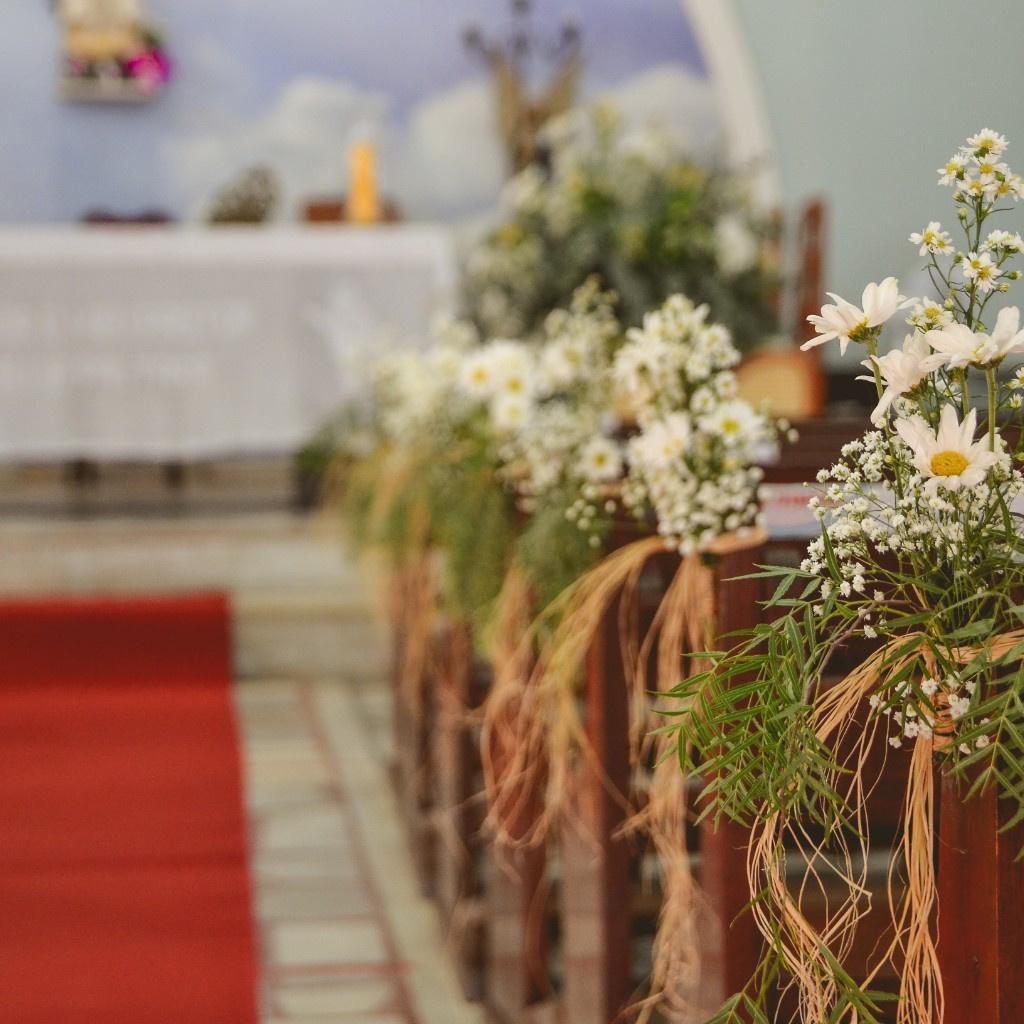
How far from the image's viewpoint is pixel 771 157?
6.98 metres

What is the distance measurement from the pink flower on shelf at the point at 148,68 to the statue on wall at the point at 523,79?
1.36 metres

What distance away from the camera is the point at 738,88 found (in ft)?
23.2

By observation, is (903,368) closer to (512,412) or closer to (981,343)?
(981,343)

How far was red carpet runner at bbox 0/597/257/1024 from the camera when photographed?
96.7 inches

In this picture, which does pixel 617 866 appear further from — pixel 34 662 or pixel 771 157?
pixel 771 157

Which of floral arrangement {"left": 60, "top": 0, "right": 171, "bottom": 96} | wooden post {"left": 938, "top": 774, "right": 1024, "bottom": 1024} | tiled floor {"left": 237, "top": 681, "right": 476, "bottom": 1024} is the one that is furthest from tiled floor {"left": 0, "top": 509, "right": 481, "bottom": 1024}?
floral arrangement {"left": 60, "top": 0, "right": 171, "bottom": 96}

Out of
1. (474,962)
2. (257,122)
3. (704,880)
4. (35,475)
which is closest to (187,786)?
(474,962)

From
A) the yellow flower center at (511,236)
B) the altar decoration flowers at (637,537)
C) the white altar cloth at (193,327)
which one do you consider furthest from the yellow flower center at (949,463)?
the white altar cloth at (193,327)

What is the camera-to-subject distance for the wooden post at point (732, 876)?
139cm

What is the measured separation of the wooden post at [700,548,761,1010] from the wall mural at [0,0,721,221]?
19.0 feet

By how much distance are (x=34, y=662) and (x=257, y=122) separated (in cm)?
340

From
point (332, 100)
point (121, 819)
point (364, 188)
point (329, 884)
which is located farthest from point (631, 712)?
point (332, 100)

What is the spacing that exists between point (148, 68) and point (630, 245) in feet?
9.76

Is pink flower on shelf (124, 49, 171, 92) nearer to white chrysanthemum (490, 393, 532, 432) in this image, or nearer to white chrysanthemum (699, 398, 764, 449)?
white chrysanthemum (490, 393, 532, 432)
